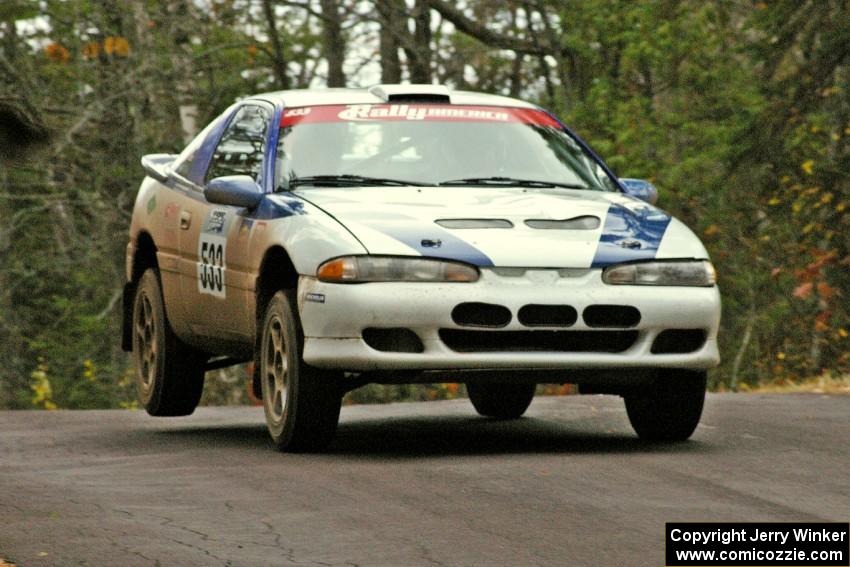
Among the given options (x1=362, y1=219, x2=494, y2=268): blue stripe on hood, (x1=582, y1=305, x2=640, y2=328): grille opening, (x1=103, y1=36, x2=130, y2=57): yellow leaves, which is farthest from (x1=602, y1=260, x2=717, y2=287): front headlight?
(x1=103, y1=36, x2=130, y2=57): yellow leaves

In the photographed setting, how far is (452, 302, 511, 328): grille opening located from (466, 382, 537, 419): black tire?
8.87 ft

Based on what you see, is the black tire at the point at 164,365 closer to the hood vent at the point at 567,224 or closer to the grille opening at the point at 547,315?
the hood vent at the point at 567,224

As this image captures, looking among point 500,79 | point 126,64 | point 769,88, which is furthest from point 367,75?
point 769,88

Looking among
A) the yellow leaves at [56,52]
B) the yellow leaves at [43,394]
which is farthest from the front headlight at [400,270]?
the yellow leaves at [43,394]

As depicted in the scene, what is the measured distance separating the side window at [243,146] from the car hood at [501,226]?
70 cm

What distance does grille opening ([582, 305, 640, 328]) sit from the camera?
29.0 feet

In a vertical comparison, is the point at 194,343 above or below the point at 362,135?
below

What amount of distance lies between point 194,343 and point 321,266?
95.0 inches

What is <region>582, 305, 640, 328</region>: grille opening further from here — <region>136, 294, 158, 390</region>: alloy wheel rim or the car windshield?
<region>136, 294, 158, 390</region>: alloy wheel rim

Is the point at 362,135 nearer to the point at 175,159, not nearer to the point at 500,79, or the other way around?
the point at 175,159

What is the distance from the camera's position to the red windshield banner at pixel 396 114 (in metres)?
10.1

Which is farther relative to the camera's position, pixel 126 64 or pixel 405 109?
pixel 126 64

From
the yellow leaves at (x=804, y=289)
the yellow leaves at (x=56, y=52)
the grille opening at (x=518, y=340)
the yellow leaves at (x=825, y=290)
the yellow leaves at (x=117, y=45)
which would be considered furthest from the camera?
the yellow leaves at (x=56, y=52)

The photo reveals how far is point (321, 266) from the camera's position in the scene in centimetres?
877
